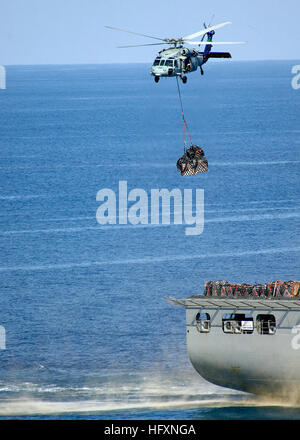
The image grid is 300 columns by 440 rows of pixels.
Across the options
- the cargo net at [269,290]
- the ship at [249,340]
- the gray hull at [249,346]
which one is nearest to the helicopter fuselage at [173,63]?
the cargo net at [269,290]

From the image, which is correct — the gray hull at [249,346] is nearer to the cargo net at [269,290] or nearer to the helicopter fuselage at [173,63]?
the cargo net at [269,290]

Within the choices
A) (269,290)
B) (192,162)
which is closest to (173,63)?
(192,162)

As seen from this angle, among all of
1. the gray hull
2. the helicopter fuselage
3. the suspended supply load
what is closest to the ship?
the gray hull

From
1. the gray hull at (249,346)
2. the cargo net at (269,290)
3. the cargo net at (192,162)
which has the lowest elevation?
the gray hull at (249,346)

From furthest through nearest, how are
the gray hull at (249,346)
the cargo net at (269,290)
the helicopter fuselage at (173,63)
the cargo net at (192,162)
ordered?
the cargo net at (192,162) → the cargo net at (269,290) → the helicopter fuselage at (173,63) → the gray hull at (249,346)

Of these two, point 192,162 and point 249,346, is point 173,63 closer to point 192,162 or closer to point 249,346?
point 192,162

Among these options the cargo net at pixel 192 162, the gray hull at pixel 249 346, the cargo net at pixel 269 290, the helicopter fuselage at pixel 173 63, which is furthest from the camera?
the cargo net at pixel 192 162
